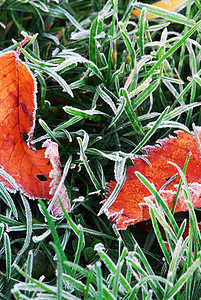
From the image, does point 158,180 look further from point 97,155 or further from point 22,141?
point 22,141

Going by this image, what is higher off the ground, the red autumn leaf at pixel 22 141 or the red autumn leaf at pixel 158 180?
the red autumn leaf at pixel 22 141

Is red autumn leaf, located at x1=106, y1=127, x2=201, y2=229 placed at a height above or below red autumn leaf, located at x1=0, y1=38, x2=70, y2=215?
below

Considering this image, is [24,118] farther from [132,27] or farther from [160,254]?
[132,27]

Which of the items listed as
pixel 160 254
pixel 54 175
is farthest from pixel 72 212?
pixel 160 254

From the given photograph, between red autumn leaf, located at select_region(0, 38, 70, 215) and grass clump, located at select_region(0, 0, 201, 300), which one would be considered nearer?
grass clump, located at select_region(0, 0, 201, 300)

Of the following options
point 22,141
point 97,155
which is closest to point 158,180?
point 97,155
